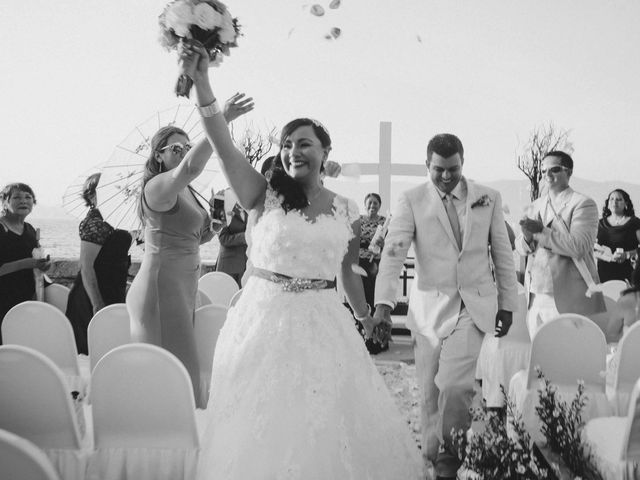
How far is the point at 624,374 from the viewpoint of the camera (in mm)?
3176

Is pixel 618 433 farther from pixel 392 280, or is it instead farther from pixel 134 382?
pixel 134 382

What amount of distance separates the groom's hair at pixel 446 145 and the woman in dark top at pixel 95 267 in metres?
2.46

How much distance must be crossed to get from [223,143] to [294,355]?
952mm

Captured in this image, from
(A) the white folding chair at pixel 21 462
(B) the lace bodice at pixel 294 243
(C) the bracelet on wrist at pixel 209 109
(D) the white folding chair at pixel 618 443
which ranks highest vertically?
(C) the bracelet on wrist at pixel 209 109

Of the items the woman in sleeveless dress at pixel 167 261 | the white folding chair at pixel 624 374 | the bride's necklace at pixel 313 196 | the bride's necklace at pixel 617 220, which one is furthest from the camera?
the bride's necklace at pixel 617 220

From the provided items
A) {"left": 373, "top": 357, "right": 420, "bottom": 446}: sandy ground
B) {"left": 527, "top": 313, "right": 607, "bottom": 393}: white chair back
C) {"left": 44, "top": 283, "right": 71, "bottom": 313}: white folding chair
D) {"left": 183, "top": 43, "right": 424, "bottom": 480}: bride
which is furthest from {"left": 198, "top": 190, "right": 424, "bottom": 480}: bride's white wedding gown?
{"left": 44, "top": 283, "right": 71, "bottom": 313}: white folding chair

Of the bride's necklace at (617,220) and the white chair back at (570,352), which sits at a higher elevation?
the bride's necklace at (617,220)

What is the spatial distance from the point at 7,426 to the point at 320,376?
48.1 inches

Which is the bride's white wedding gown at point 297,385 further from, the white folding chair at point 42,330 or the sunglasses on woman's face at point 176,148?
the white folding chair at point 42,330

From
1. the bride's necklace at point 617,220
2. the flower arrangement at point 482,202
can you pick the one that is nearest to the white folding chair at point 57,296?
the flower arrangement at point 482,202

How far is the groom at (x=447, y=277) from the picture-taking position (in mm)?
3301

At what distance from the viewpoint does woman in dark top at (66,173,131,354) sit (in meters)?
4.23

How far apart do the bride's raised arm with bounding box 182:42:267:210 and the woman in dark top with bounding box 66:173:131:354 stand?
2.05m

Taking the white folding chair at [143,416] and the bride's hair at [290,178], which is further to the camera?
the bride's hair at [290,178]
